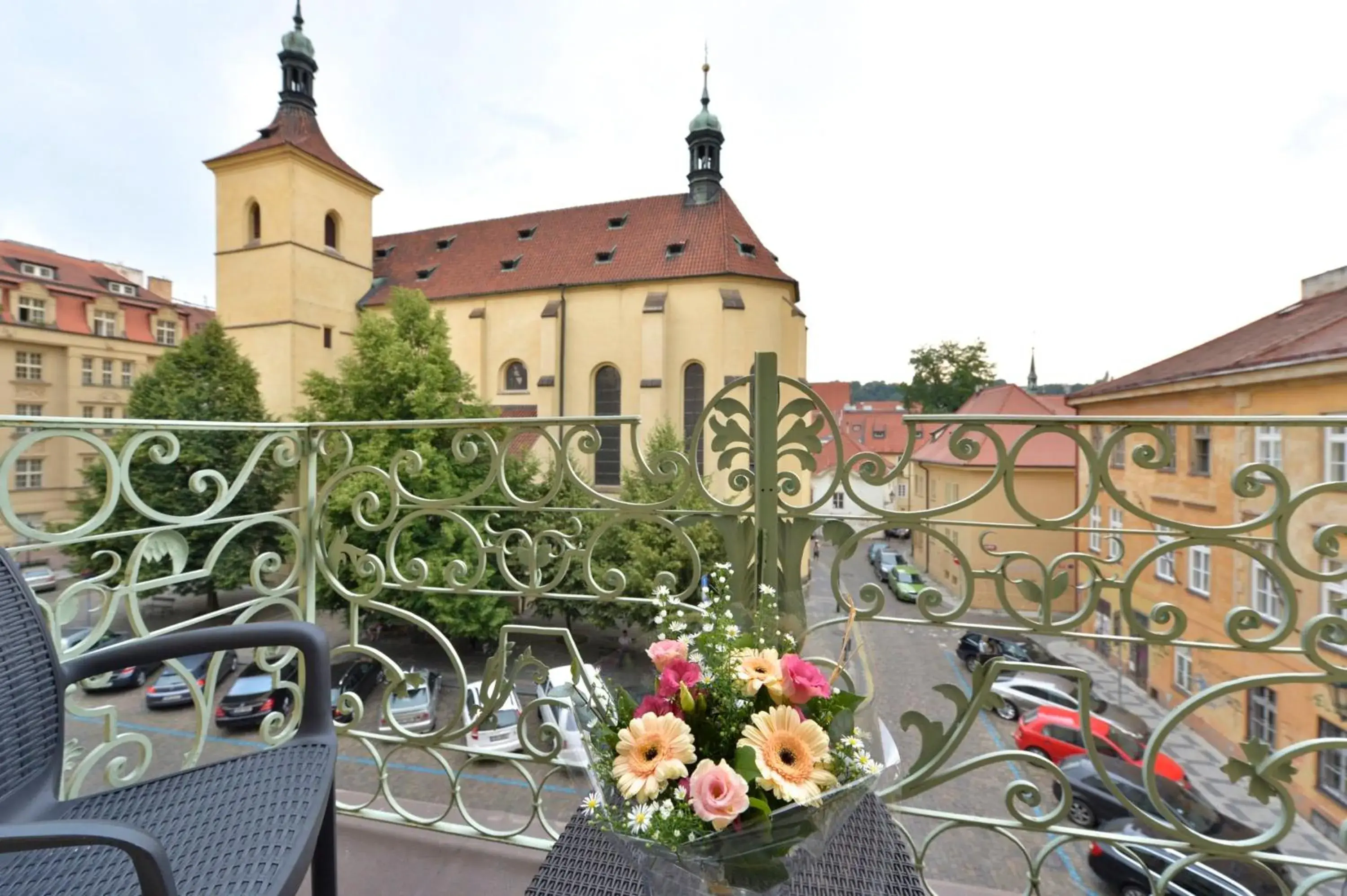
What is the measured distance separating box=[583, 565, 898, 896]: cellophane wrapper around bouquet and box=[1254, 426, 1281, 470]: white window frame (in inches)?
38.9

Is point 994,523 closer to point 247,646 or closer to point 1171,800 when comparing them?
point 1171,800

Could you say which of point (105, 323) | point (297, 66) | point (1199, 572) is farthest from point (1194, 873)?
point (105, 323)

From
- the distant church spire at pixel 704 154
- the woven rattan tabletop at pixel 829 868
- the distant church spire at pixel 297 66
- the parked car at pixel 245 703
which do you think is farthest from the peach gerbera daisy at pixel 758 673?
the distant church spire at pixel 297 66

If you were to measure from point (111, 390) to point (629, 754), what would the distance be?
2234 centimetres

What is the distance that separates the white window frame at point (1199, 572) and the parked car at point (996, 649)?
33 centimetres

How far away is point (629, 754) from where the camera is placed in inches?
25.3

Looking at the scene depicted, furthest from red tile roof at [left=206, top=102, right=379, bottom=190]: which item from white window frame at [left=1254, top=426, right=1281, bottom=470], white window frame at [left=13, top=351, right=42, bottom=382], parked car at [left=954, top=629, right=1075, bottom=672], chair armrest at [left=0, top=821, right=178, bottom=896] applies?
white window frame at [left=1254, top=426, right=1281, bottom=470]

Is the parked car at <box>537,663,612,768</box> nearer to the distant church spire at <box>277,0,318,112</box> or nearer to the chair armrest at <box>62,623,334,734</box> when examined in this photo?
the chair armrest at <box>62,623,334,734</box>

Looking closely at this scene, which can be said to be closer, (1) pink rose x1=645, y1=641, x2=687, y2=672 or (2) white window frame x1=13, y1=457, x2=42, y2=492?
(1) pink rose x1=645, y1=641, x2=687, y2=672

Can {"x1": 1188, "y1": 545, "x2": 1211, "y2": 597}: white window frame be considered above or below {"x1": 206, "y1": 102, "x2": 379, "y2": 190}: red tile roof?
below

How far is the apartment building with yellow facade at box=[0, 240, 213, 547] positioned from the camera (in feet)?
47.4

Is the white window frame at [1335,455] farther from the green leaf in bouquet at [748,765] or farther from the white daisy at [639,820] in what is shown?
the white daisy at [639,820]

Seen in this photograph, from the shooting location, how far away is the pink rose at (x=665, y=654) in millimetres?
742

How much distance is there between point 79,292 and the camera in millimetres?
16375
